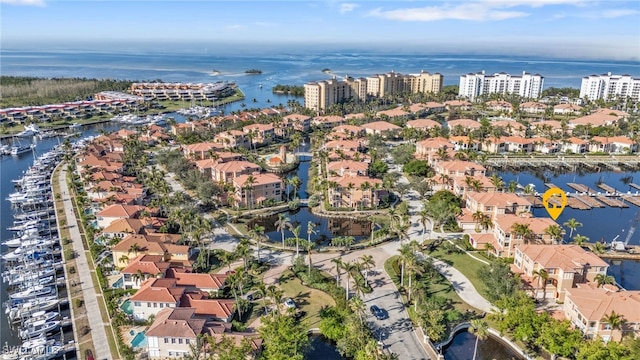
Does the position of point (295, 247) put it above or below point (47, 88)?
below

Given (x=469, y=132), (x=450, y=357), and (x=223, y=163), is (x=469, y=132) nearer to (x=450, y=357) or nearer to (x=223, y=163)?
(x=223, y=163)

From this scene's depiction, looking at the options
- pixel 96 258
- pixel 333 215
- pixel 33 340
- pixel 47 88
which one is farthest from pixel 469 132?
pixel 47 88

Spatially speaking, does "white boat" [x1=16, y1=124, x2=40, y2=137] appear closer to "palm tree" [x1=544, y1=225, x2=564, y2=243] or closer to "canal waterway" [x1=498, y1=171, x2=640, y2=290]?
"canal waterway" [x1=498, y1=171, x2=640, y2=290]

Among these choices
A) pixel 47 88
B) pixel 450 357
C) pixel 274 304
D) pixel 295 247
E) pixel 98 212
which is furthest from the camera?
pixel 47 88

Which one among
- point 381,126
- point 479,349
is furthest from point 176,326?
point 381,126

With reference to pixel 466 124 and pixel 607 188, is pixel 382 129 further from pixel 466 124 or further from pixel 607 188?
pixel 607 188

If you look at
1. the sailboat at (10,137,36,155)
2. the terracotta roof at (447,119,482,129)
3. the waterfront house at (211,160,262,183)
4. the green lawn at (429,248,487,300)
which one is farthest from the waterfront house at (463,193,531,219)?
the sailboat at (10,137,36,155)
